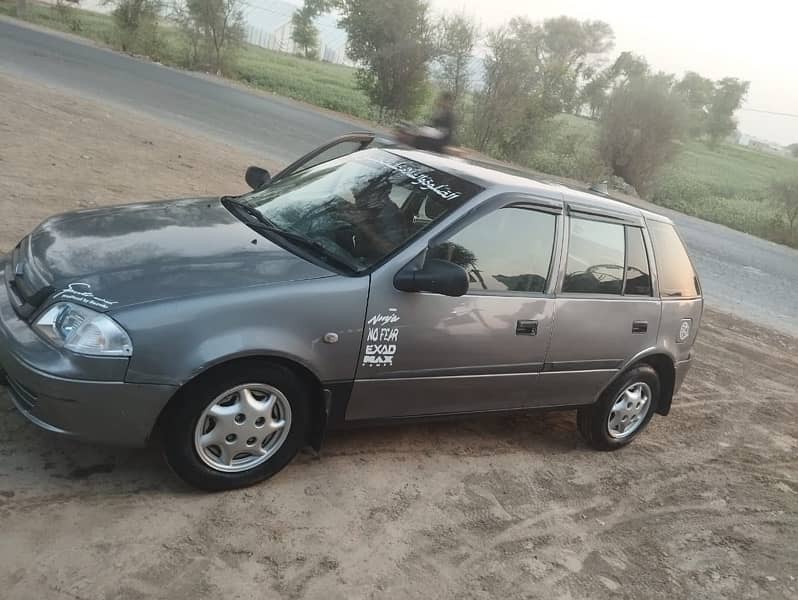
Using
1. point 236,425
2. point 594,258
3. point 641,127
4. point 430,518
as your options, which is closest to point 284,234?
point 236,425

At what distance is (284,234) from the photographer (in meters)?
3.95

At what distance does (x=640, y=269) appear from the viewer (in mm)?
4801

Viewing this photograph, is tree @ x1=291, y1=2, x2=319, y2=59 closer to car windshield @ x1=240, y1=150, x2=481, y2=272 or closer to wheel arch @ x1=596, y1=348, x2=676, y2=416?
car windshield @ x1=240, y1=150, x2=481, y2=272

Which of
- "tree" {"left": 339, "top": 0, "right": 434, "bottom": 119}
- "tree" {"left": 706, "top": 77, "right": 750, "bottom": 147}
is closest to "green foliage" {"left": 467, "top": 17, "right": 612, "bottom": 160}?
"tree" {"left": 339, "top": 0, "right": 434, "bottom": 119}

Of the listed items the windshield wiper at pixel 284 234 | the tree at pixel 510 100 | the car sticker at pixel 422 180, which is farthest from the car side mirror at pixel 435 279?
Result: the tree at pixel 510 100

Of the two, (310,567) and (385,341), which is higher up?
(385,341)

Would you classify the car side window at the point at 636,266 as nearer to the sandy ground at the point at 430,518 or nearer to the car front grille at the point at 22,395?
the sandy ground at the point at 430,518

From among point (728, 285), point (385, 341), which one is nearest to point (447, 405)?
point (385, 341)

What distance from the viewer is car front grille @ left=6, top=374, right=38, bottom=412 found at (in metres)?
3.09

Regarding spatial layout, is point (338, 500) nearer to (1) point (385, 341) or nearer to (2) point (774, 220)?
(1) point (385, 341)

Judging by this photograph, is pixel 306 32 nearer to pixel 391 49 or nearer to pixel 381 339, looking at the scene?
pixel 391 49

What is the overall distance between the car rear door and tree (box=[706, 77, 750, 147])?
80.0 m

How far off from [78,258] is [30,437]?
936 mm

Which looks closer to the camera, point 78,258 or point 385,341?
point 78,258
